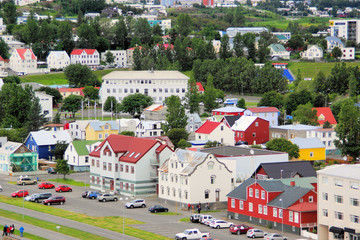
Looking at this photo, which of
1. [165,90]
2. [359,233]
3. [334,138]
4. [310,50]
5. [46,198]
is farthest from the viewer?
[310,50]

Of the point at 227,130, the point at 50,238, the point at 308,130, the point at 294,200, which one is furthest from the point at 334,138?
the point at 50,238

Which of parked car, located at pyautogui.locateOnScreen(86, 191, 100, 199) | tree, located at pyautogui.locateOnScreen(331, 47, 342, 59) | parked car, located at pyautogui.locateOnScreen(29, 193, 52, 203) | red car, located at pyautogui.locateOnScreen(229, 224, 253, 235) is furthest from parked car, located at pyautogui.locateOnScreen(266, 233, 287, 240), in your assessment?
tree, located at pyautogui.locateOnScreen(331, 47, 342, 59)

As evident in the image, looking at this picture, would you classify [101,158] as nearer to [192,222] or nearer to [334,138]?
[192,222]

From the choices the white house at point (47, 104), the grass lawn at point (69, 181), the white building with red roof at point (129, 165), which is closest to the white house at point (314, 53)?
the white house at point (47, 104)

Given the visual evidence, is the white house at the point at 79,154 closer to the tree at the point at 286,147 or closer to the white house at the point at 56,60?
the tree at the point at 286,147

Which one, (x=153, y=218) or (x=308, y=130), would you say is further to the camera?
(x=308, y=130)

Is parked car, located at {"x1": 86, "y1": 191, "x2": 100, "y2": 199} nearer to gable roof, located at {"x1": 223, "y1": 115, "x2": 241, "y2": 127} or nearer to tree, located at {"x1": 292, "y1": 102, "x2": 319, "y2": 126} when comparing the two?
gable roof, located at {"x1": 223, "y1": 115, "x2": 241, "y2": 127}

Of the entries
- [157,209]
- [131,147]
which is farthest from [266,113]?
[157,209]
